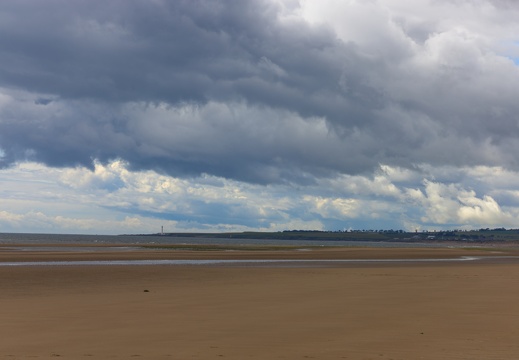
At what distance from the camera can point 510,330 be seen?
16.0m

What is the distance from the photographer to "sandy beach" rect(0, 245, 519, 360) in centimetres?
1334

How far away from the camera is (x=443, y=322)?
1761 cm

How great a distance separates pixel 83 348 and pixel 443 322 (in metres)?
10.1

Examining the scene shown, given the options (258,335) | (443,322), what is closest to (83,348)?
(258,335)

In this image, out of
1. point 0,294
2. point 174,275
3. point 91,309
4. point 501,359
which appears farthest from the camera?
point 174,275

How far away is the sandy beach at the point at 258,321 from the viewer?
13336 millimetres

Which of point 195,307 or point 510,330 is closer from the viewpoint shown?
point 510,330

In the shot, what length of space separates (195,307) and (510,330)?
33.3 feet

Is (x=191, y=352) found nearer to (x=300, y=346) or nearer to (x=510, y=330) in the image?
(x=300, y=346)

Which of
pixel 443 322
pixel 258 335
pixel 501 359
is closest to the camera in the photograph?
pixel 501 359

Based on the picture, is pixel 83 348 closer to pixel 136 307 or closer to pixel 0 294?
pixel 136 307

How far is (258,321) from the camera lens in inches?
698

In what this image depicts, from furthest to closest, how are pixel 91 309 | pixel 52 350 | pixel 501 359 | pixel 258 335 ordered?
1. pixel 91 309
2. pixel 258 335
3. pixel 52 350
4. pixel 501 359

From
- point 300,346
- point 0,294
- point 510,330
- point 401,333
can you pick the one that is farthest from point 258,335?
point 0,294
